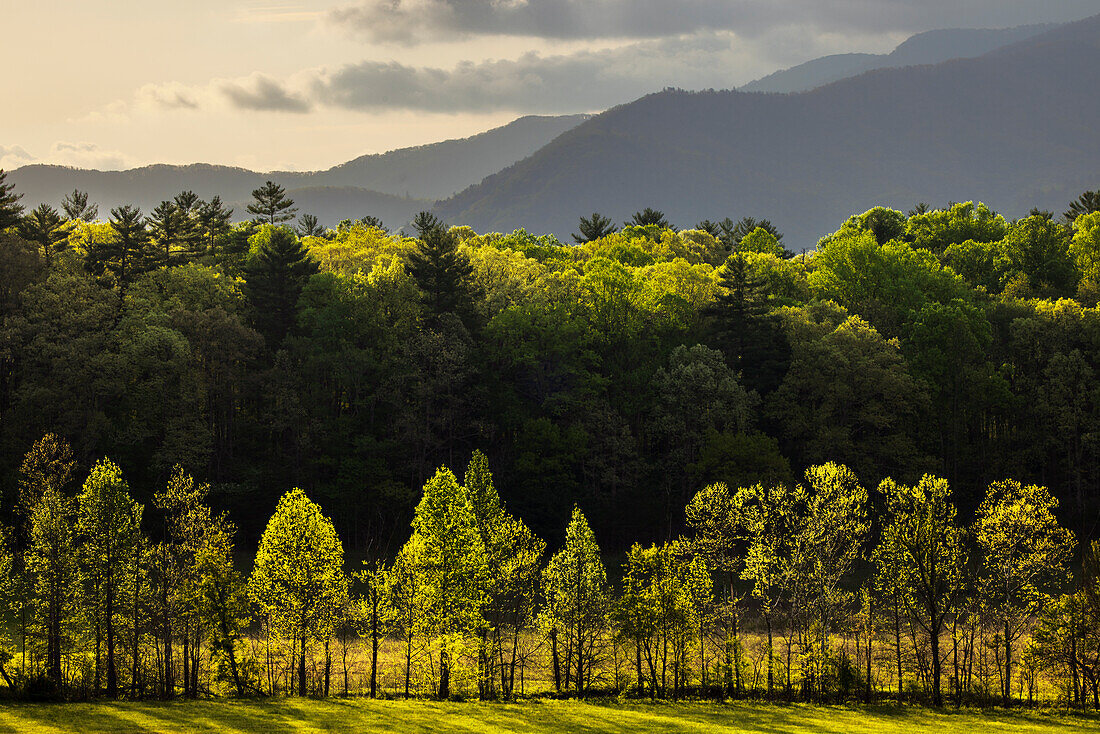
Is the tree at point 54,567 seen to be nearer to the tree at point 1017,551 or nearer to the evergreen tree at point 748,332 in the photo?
the tree at point 1017,551

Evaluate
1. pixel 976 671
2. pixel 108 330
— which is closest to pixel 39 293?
pixel 108 330

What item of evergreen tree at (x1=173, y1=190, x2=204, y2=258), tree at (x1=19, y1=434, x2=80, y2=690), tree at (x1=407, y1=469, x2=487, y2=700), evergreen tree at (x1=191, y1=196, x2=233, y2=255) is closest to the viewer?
tree at (x1=19, y1=434, x2=80, y2=690)

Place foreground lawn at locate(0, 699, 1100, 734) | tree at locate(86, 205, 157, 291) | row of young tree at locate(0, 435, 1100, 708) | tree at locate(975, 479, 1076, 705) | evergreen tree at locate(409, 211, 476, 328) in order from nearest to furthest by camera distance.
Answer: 1. foreground lawn at locate(0, 699, 1100, 734)
2. row of young tree at locate(0, 435, 1100, 708)
3. tree at locate(975, 479, 1076, 705)
4. tree at locate(86, 205, 157, 291)
5. evergreen tree at locate(409, 211, 476, 328)

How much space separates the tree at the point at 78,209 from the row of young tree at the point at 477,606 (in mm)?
79078

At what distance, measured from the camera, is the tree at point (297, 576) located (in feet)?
173

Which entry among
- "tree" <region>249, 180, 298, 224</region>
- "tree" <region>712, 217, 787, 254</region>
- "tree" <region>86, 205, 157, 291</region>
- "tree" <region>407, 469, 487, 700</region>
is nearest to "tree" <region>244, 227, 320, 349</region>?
"tree" <region>86, 205, 157, 291</region>

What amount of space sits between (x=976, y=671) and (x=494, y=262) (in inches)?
2545

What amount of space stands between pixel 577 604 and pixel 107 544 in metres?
25.1

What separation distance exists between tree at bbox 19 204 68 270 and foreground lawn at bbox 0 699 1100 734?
210ft

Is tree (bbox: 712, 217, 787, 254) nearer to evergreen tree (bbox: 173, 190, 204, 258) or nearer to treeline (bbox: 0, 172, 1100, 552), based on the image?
treeline (bbox: 0, 172, 1100, 552)

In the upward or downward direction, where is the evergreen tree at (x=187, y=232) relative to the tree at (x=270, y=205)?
downward

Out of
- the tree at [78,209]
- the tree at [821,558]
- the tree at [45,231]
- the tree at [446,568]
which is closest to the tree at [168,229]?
the tree at [45,231]

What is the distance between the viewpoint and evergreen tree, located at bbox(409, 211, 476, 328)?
98500mm

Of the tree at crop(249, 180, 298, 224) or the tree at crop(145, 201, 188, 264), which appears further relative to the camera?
the tree at crop(249, 180, 298, 224)
